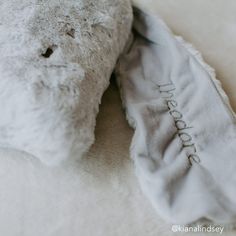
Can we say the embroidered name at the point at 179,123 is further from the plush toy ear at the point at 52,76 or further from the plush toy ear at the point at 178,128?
the plush toy ear at the point at 52,76

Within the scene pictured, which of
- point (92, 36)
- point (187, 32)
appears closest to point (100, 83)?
point (92, 36)

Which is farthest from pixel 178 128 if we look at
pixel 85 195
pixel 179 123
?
pixel 85 195

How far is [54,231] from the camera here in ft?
1.98

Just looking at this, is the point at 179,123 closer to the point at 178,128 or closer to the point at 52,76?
the point at 178,128

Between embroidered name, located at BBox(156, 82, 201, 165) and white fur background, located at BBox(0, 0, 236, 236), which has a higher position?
embroidered name, located at BBox(156, 82, 201, 165)

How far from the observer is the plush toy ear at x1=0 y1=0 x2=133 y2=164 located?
0.63 meters

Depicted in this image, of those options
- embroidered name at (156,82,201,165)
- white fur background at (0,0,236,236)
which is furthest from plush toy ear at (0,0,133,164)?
embroidered name at (156,82,201,165)

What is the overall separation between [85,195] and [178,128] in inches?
9.7

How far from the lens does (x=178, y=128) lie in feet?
2.51

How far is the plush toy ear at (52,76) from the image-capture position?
627 mm

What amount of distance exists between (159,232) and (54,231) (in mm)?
177

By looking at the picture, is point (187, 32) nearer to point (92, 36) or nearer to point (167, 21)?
point (167, 21)

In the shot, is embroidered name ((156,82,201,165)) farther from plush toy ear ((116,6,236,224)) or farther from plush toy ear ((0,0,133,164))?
plush toy ear ((0,0,133,164))

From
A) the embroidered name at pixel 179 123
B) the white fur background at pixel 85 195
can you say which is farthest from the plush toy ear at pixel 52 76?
the embroidered name at pixel 179 123
